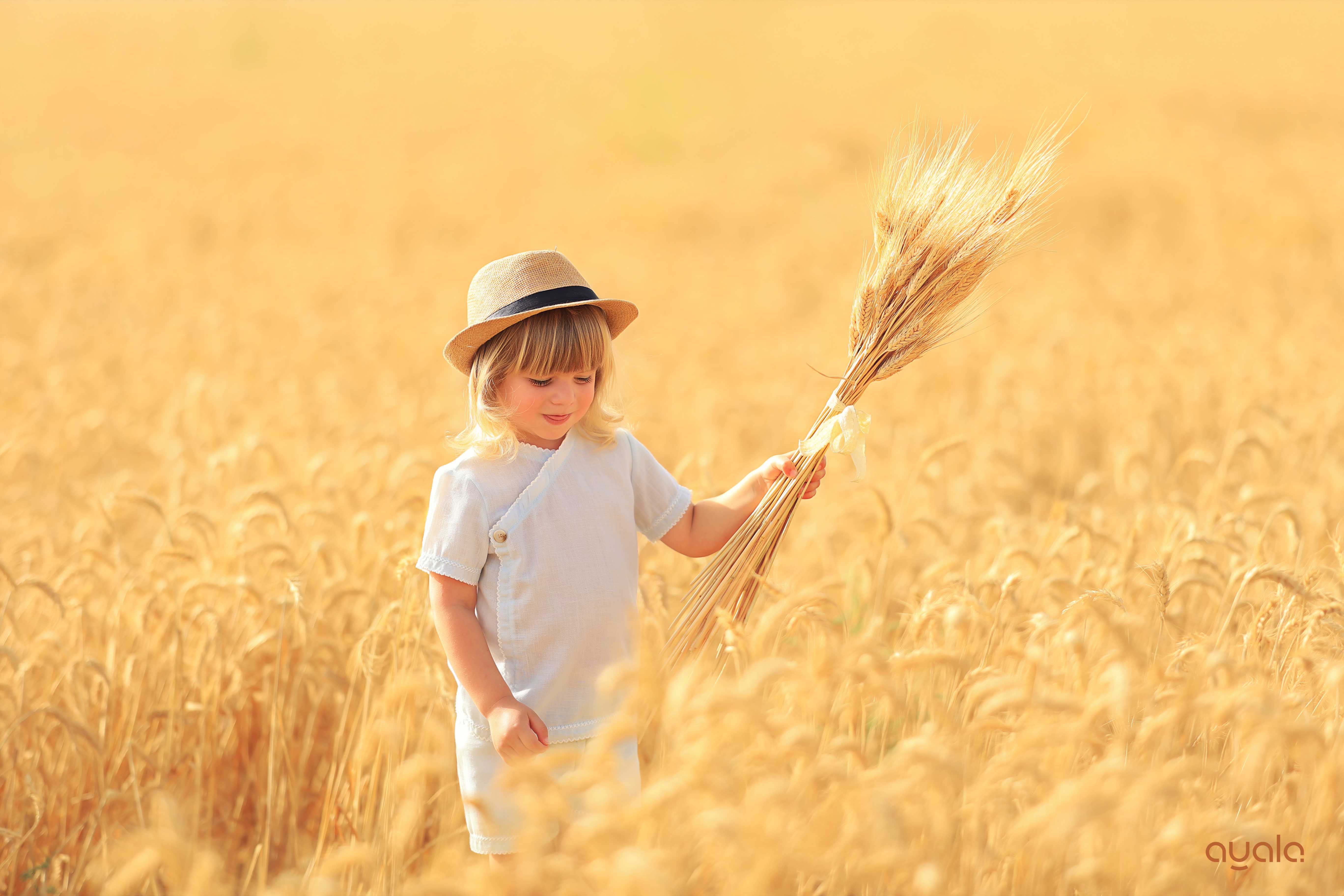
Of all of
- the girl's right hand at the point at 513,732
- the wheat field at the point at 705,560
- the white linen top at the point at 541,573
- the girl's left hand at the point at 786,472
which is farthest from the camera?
the girl's left hand at the point at 786,472

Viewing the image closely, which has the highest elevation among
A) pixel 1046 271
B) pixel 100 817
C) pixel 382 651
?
pixel 1046 271

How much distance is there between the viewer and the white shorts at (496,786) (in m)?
1.73

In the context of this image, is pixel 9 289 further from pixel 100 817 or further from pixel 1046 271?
pixel 1046 271

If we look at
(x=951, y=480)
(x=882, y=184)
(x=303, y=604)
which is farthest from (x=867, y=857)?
(x=951, y=480)

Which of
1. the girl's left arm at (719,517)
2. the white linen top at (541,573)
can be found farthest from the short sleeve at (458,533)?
the girl's left arm at (719,517)

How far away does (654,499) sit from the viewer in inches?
79.7

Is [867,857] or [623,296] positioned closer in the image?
[867,857]

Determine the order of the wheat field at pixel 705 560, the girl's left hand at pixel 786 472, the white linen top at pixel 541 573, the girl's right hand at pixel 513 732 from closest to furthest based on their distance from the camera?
the wheat field at pixel 705 560
the girl's right hand at pixel 513 732
the white linen top at pixel 541 573
the girl's left hand at pixel 786 472

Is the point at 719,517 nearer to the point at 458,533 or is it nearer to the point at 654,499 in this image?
the point at 654,499

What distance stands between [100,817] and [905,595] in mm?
2124

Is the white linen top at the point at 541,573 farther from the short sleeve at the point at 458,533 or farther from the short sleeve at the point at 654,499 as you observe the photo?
the short sleeve at the point at 654,499

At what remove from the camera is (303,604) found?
246 centimetres

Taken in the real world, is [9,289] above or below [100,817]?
above

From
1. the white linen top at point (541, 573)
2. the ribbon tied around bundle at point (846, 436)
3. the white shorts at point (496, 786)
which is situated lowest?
the white shorts at point (496, 786)
